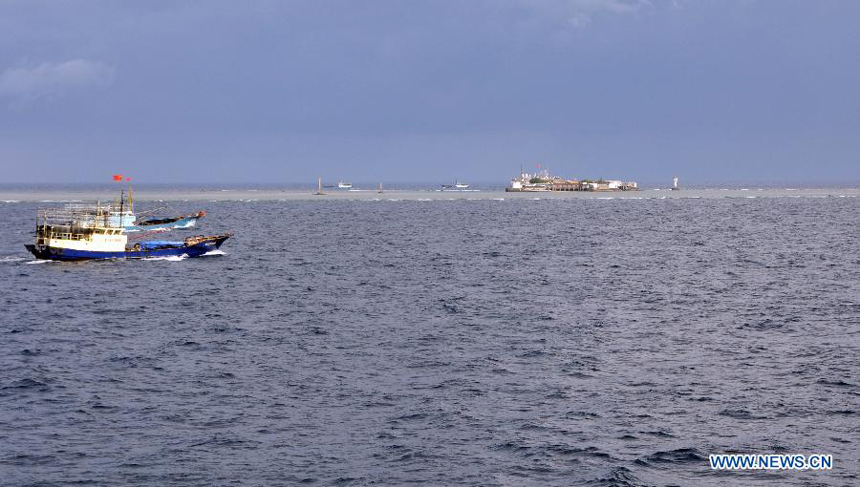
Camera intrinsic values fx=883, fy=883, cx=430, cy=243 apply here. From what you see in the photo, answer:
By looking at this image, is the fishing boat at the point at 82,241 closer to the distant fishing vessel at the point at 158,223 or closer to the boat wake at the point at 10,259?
the boat wake at the point at 10,259

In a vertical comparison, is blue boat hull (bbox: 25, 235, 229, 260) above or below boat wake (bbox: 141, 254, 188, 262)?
above

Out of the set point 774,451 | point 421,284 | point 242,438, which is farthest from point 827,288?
point 242,438

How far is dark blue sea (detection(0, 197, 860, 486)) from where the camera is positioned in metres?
32.9

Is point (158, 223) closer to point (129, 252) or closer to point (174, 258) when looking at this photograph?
point (174, 258)

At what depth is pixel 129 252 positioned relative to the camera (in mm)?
105312

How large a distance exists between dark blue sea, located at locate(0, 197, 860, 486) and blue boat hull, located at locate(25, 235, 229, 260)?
7.09m

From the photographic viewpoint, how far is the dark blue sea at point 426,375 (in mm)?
32938

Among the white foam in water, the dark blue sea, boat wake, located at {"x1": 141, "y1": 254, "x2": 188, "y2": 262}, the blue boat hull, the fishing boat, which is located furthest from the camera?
boat wake, located at {"x1": 141, "y1": 254, "x2": 188, "y2": 262}

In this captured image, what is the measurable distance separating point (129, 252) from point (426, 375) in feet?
228

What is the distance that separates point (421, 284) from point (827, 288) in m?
36.4

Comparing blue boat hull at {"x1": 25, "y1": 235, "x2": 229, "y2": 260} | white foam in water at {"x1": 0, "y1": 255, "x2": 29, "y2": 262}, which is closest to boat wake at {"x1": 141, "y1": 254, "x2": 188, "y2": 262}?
blue boat hull at {"x1": 25, "y1": 235, "x2": 229, "y2": 260}

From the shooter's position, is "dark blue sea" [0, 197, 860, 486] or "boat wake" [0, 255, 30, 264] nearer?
"dark blue sea" [0, 197, 860, 486]

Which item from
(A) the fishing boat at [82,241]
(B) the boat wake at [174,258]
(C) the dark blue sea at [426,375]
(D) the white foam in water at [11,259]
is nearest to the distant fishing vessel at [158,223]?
(D) the white foam in water at [11,259]

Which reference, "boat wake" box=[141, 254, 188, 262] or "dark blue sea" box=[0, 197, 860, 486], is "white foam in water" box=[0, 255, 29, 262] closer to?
"dark blue sea" box=[0, 197, 860, 486]
